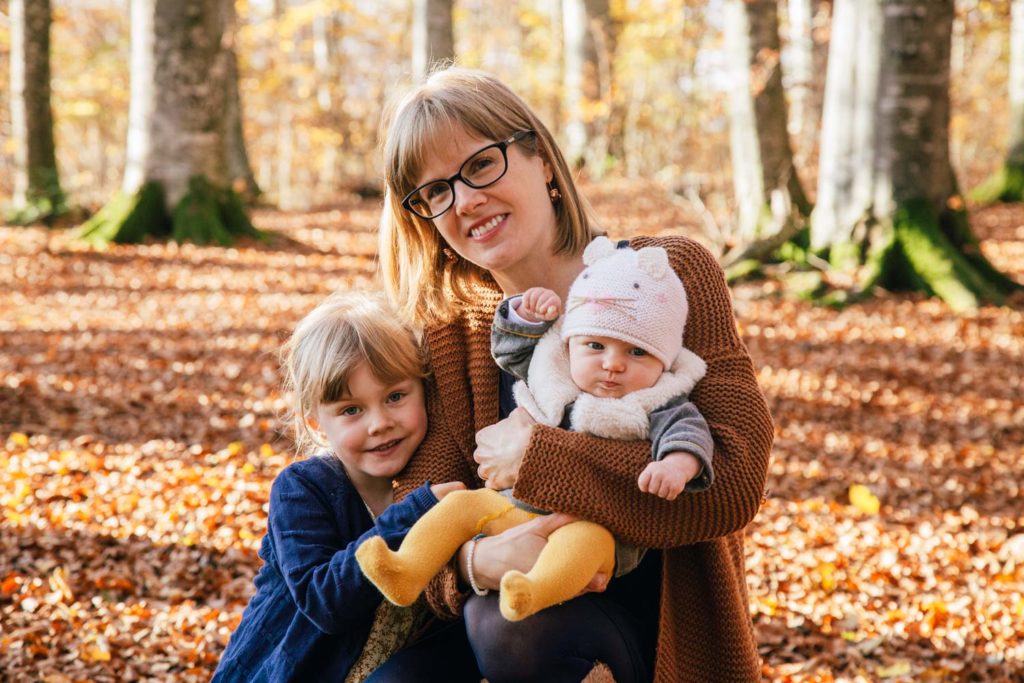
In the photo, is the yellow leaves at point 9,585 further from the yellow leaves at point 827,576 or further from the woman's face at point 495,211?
the yellow leaves at point 827,576

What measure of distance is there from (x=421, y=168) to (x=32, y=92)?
36.2 ft

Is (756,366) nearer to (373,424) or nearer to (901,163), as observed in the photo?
(901,163)

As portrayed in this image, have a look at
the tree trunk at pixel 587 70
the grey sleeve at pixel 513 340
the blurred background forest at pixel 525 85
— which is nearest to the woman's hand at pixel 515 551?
the grey sleeve at pixel 513 340

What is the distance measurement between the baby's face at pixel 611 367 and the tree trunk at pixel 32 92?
423 inches

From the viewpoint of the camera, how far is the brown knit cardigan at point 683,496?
6.70 ft

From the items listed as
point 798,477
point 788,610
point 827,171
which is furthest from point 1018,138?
point 788,610

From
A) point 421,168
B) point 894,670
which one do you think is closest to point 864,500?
point 894,670

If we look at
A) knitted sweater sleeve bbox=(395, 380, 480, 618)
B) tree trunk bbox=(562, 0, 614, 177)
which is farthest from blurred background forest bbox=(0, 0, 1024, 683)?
tree trunk bbox=(562, 0, 614, 177)

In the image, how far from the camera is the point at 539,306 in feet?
7.29

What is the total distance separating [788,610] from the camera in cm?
374

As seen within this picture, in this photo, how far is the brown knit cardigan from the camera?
2041mm

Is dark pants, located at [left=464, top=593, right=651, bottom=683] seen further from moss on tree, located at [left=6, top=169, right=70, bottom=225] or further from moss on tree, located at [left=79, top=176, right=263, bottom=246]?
moss on tree, located at [left=6, top=169, right=70, bottom=225]

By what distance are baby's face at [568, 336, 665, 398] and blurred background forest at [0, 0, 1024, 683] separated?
1.35 meters

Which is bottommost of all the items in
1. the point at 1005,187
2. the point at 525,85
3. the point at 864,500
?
the point at 864,500
